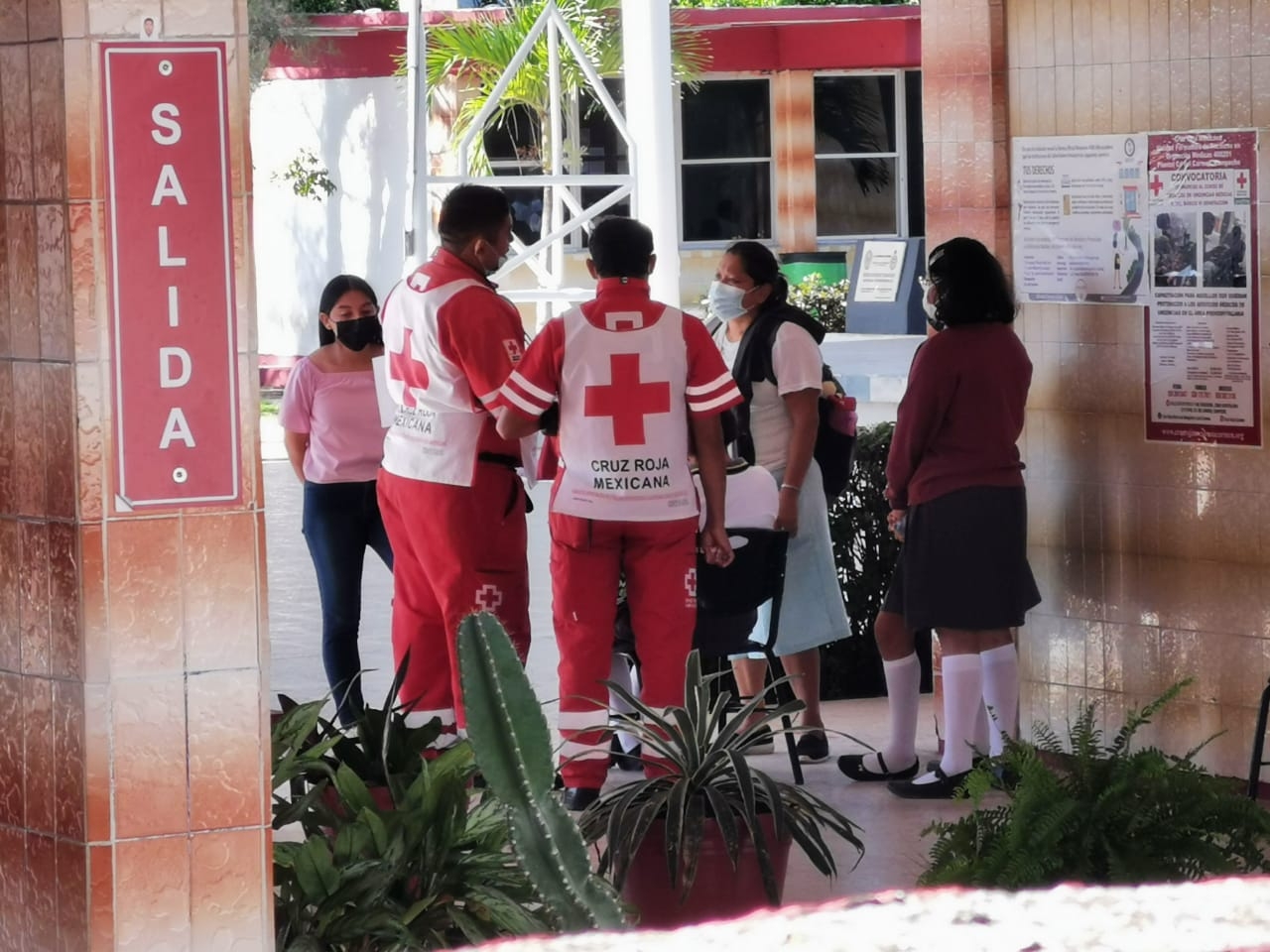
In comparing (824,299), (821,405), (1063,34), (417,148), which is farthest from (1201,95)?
(824,299)

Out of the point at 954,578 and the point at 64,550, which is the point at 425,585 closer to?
the point at 954,578

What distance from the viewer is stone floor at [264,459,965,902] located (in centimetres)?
581

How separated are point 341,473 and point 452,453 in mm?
1031

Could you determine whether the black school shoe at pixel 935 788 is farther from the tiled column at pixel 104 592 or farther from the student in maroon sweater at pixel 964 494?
the tiled column at pixel 104 592

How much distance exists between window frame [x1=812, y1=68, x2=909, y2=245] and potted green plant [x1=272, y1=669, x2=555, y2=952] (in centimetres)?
2485

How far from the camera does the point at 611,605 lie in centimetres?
620

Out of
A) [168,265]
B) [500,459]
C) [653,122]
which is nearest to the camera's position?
[168,265]

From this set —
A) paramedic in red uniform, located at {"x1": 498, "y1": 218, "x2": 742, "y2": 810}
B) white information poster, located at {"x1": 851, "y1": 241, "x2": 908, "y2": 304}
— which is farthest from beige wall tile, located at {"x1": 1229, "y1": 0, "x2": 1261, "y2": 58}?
white information poster, located at {"x1": 851, "y1": 241, "x2": 908, "y2": 304}

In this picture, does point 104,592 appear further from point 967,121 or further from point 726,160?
point 726,160

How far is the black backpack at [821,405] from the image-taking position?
7012 millimetres

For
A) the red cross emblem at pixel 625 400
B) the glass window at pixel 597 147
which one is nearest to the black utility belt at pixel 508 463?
the red cross emblem at pixel 625 400

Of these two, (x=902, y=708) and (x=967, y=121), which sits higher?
(x=967, y=121)

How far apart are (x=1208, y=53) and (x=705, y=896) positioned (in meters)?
3.37

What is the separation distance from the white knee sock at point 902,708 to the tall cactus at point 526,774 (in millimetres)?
3564
